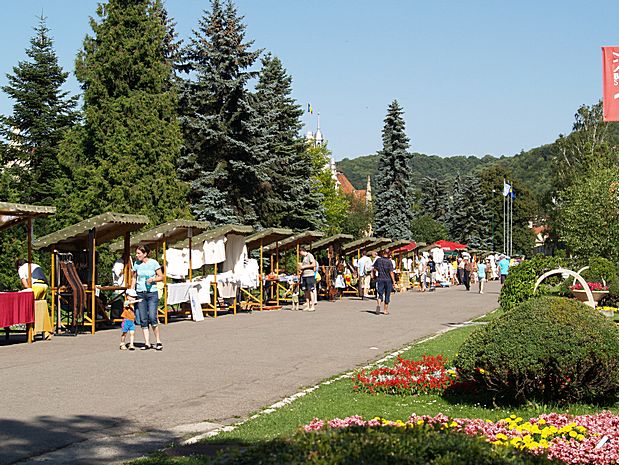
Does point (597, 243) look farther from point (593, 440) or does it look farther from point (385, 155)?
point (385, 155)

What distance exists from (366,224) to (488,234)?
21027 mm

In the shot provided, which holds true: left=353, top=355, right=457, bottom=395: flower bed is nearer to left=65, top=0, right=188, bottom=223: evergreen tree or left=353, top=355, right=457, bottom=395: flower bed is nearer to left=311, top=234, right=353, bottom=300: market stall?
left=311, top=234, right=353, bottom=300: market stall

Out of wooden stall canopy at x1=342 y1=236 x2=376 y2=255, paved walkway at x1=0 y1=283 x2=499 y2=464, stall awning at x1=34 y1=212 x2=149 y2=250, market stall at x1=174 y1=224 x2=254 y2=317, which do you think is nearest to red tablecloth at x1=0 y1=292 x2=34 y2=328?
paved walkway at x1=0 y1=283 x2=499 y2=464

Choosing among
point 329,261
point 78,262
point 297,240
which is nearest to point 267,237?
point 297,240

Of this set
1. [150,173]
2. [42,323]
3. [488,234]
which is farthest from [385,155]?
[42,323]

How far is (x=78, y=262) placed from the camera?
69.1 feet

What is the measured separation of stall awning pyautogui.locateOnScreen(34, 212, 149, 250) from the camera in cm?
1994

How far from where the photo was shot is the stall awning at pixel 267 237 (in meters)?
29.2

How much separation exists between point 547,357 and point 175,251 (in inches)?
691

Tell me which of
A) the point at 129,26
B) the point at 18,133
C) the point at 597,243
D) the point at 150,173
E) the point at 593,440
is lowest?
the point at 593,440

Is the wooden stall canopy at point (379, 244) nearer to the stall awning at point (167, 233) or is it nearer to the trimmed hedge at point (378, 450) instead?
the stall awning at point (167, 233)

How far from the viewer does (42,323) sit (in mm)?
18172

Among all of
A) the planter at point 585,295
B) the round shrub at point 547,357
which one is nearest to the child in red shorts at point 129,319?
the round shrub at point 547,357

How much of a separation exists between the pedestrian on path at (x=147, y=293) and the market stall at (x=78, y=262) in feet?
11.5
